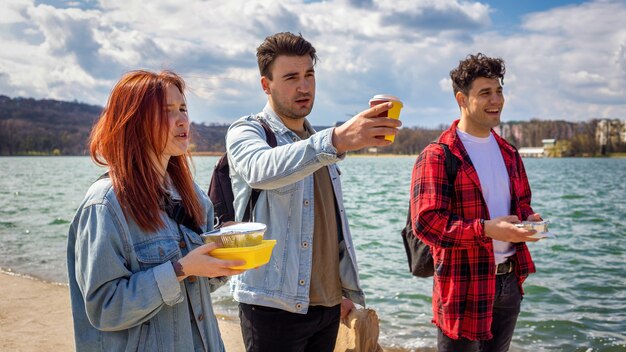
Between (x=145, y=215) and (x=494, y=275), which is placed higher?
(x=145, y=215)

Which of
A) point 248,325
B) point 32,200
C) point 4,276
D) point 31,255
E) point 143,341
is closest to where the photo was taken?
point 143,341

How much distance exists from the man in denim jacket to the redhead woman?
17.8 inches

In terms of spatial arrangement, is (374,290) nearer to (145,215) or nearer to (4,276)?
(4,276)

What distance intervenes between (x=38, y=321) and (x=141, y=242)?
19.1ft

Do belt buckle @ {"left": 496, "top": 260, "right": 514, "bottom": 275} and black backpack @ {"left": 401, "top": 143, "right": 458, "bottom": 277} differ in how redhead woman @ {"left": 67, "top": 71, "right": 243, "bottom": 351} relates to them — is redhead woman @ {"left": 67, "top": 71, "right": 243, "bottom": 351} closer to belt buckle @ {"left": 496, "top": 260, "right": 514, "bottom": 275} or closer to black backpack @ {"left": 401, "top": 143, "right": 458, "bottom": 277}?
black backpack @ {"left": 401, "top": 143, "right": 458, "bottom": 277}

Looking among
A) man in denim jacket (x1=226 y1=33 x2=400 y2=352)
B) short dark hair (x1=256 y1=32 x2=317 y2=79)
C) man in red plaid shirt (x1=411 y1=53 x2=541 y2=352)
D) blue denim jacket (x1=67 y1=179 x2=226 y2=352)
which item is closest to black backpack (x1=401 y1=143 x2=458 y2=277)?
man in red plaid shirt (x1=411 y1=53 x2=541 y2=352)

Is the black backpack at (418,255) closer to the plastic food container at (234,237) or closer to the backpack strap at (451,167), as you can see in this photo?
the backpack strap at (451,167)

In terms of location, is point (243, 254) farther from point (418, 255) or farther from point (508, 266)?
point (508, 266)

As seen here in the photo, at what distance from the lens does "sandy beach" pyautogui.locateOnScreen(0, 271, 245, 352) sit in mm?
6211

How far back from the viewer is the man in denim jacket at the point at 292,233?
10.1ft

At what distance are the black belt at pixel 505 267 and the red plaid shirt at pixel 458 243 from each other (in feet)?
0.13

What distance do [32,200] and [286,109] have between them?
1236 inches

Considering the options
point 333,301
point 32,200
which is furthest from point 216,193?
point 32,200

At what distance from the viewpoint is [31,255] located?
13.4 metres
